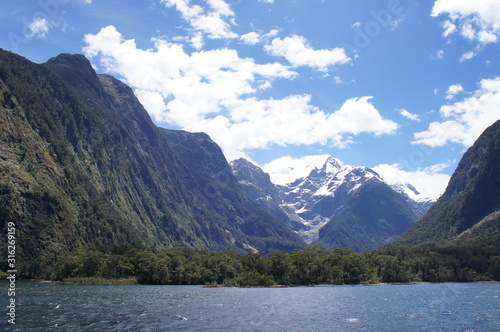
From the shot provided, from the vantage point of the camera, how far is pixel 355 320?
7300cm

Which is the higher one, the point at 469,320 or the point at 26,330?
the point at 26,330

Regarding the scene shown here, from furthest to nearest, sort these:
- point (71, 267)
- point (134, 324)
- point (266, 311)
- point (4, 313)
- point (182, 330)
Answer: point (71, 267) < point (266, 311) < point (4, 313) < point (134, 324) < point (182, 330)

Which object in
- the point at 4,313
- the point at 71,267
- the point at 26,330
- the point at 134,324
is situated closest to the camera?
the point at 26,330

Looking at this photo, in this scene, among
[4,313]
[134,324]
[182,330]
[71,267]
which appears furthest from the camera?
[71,267]

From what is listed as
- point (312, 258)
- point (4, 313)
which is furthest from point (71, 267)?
point (4, 313)

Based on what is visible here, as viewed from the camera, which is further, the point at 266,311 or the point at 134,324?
the point at 266,311

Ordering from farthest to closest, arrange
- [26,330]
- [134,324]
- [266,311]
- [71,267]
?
[71,267]
[266,311]
[134,324]
[26,330]

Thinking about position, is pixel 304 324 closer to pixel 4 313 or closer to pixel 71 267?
pixel 4 313

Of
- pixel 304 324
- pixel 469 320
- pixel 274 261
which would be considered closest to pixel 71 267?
pixel 274 261

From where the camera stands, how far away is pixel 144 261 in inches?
7756

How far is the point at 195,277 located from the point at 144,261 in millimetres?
25870

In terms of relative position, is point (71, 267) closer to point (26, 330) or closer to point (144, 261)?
point (144, 261)

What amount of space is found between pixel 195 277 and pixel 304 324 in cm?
13821

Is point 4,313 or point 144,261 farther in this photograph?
point 144,261
